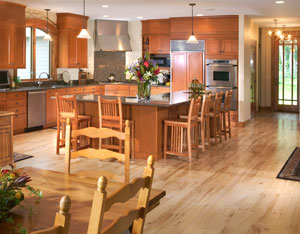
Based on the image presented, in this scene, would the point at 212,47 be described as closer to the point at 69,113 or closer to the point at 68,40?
the point at 68,40

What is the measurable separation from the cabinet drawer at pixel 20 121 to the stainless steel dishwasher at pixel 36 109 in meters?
0.10

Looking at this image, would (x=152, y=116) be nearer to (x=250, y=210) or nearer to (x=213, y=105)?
(x=213, y=105)

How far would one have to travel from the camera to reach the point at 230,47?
976 centimetres

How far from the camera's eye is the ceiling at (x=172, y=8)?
25.8ft

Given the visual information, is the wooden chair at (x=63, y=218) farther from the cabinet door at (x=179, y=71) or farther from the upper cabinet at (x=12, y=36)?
the cabinet door at (x=179, y=71)

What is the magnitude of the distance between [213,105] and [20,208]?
6084mm

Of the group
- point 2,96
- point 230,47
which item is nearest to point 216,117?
point 230,47

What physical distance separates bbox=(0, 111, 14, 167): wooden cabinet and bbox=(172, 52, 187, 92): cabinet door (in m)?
5.86

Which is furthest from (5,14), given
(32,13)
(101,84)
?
(101,84)

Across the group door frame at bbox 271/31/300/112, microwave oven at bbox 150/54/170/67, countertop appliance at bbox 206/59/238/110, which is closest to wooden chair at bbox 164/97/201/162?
countertop appliance at bbox 206/59/238/110

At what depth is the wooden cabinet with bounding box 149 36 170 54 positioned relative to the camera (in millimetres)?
10875

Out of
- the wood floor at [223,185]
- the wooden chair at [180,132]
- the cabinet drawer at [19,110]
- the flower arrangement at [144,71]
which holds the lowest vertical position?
the wood floor at [223,185]

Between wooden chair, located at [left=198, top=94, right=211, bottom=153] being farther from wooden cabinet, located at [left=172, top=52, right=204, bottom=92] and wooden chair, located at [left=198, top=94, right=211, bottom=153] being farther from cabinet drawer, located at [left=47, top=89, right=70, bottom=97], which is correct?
cabinet drawer, located at [left=47, top=89, right=70, bottom=97]

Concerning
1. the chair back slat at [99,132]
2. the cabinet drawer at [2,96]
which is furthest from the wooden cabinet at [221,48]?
the chair back slat at [99,132]
